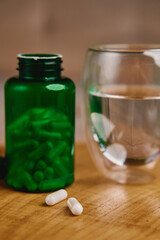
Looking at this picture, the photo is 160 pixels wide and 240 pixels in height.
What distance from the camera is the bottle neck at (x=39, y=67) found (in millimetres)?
754

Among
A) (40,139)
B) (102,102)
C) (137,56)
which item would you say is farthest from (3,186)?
(137,56)

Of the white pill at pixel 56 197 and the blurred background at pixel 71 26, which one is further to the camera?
the blurred background at pixel 71 26

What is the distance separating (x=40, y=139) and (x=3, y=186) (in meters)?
0.14

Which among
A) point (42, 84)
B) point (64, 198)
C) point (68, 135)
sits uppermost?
point (42, 84)

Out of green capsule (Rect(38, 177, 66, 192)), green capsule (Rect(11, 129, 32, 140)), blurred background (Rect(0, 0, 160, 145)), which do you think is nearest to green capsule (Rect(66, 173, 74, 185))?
green capsule (Rect(38, 177, 66, 192))

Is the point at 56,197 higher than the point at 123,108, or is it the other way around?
the point at 123,108

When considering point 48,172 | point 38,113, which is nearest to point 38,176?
point 48,172

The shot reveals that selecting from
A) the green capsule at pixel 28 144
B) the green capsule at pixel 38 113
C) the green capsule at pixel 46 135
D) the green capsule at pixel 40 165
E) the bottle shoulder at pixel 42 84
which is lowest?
the green capsule at pixel 40 165

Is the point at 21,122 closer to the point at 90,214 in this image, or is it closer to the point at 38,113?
the point at 38,113

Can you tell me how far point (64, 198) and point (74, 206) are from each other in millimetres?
70

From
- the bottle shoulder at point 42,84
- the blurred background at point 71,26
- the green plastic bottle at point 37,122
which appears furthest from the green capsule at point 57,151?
the blurred background at point 71,26

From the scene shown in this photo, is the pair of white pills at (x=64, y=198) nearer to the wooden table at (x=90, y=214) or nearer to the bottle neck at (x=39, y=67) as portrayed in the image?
the wooden table at (x=90, y=214)

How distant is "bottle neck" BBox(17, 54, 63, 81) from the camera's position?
75 cm

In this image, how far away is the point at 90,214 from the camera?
2.27 ft
